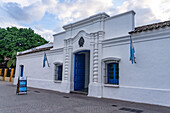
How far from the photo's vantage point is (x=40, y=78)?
50.5ft

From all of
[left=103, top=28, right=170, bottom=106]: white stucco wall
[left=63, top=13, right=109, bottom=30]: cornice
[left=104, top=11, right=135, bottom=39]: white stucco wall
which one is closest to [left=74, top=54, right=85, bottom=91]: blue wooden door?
[left=63, top=13, right=109, bottom=30]: cornice

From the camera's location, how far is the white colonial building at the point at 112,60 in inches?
300

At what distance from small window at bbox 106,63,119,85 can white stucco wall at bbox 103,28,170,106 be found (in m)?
0.44

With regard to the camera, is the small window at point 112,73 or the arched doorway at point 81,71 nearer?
the small window at point 112,73

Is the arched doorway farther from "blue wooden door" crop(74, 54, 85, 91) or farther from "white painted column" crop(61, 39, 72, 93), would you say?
"white painted column" crop(61, 39, 72, 93)

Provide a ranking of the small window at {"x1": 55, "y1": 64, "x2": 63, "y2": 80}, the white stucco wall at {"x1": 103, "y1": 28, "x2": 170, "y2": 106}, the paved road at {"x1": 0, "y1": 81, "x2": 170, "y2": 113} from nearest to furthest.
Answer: the paved road at {"x1": 0, "y1": 81, "x2": 170, "y2": 113}
the white stucco wall at {"x1": 103, "y1": 28, "x2": 170, "y2": 106}
the small window at {"x1": 55, "y1": 64, "x2": 63, "y2": 80}

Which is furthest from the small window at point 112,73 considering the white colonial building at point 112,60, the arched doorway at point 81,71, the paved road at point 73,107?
the arched doorway at point 81,71

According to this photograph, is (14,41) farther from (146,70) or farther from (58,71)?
(146,70)

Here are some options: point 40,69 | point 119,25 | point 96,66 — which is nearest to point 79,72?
point 96,66

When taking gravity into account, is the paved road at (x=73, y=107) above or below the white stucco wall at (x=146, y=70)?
below

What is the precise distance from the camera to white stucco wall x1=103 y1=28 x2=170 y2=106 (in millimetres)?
7371

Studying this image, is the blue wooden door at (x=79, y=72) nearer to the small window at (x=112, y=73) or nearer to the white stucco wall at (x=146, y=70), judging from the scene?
the small window at (x=112, y=73)

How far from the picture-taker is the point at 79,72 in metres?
12.4

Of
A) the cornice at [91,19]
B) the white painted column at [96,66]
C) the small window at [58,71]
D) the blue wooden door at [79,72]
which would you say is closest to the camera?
the white painted column at [96,66]
